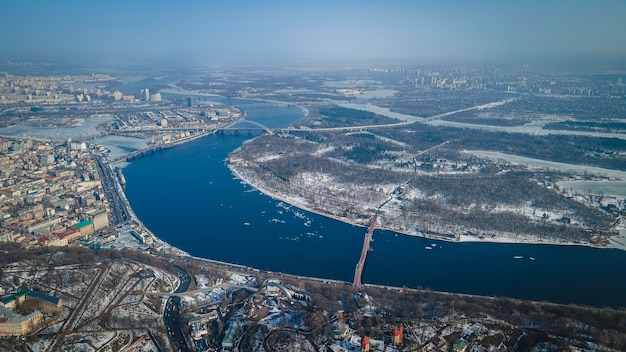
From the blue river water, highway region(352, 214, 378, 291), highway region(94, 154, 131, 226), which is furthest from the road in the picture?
highway region(94, 154, 131, 226)

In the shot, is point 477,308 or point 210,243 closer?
point 477,308

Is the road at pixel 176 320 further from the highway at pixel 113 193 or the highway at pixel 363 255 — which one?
the highway at pixel 113 193

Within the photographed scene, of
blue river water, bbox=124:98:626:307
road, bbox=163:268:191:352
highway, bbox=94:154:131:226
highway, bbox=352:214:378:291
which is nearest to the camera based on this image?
road, bbox=163:268:191:352

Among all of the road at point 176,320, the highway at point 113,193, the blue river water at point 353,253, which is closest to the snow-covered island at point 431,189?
the blue river water at point 353,253

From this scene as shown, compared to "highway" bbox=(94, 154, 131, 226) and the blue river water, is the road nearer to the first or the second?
the blue river water

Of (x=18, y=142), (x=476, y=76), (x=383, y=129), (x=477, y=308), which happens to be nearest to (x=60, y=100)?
(x=18, y=142)

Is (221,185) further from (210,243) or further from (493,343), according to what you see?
(493,343)

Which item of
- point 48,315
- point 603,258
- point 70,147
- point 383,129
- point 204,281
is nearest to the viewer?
point 48,315

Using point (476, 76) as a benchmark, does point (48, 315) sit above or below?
below
